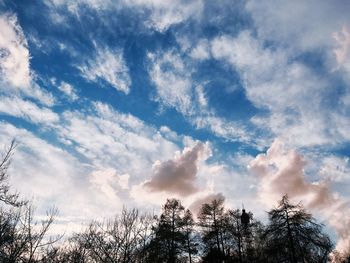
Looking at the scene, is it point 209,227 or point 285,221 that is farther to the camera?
point 209,227

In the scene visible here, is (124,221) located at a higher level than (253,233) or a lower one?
lower

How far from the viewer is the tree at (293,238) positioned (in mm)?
26609

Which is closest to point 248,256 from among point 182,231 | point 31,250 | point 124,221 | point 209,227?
point 209,227

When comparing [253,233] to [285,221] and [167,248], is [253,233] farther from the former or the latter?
[167,248]

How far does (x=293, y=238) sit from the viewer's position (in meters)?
27.5

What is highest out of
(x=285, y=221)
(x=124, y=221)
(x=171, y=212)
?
(x=171, y=212)

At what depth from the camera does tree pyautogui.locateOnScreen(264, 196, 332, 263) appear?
26609 mm

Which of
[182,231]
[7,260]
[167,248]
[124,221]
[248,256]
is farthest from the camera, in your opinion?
[248,256]

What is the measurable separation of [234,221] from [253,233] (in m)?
3.35

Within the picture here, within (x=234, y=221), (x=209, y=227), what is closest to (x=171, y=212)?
(x=209, y=227)

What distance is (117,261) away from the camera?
19.5 metres

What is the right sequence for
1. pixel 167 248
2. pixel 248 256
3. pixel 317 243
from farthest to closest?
pixel 248 256, pixel 167 248, pixel 317 243

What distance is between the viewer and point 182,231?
33969 millimetres

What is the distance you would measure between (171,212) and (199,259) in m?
6.20
